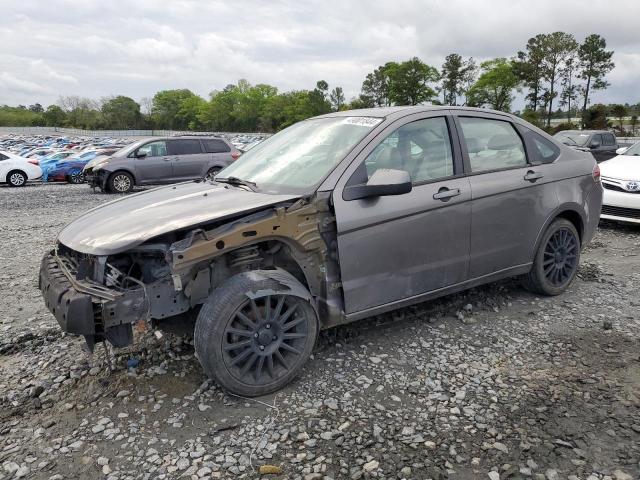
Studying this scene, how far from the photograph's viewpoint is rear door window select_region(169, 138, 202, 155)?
1487 cm

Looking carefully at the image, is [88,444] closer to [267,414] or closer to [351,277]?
[267,414]

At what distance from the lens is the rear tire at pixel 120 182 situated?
14.4m

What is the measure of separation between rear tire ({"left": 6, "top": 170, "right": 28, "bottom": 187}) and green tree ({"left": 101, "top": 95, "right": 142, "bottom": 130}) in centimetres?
9988

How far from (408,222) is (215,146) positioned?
1279cm

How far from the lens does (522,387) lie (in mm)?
3176

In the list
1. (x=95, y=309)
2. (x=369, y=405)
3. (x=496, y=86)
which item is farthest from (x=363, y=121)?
(x=496, y=86)

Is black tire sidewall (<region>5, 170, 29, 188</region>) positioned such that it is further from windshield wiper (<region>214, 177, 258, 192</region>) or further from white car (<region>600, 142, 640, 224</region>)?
white car (<region>600, 142, 640, 224</region>)

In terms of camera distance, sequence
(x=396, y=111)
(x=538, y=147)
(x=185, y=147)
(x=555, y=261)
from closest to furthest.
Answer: (x=396, y=111), (x=538, y=147), (x=555, y=261), (x=185, y=147)

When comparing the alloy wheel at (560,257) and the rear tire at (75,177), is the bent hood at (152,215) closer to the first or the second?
the alloy wheel at (560,257)

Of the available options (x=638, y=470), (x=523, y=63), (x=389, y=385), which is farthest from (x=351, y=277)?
(x=523, y=63)

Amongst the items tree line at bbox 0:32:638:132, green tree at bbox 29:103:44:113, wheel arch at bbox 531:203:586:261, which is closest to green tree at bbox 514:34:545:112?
tree line at bbox 0:32:638:132

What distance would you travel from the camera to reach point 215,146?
15.4 meters

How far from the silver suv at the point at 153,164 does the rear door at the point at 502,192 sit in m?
11.4

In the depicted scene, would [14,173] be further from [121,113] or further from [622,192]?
[121,113]
